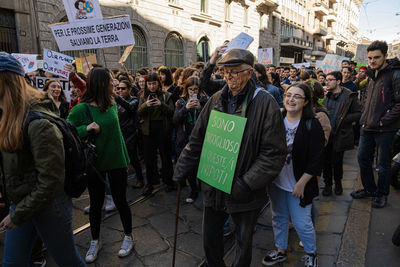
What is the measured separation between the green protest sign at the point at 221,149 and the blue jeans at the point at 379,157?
8.82 ft

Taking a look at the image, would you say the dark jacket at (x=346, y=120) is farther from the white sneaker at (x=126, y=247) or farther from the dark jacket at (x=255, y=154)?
the white sneaker at (x=126, y=247)

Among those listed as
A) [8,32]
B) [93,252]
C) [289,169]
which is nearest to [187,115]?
[289,169]

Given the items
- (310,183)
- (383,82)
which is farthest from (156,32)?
(310,183)

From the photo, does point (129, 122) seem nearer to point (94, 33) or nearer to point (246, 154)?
point (94, 33)

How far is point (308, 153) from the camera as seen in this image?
238 centimetres

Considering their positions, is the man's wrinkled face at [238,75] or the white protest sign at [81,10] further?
the white protest sign at [81,10]

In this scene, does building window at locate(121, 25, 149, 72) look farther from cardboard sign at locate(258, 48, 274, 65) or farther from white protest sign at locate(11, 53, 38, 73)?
white protest sign at locate(11, 53, 38, 73)

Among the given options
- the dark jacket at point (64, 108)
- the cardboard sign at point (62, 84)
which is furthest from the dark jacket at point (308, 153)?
the cardboard sign at point (62, 84)

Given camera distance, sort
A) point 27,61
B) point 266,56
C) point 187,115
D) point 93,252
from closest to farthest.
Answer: point 93,252, point 187,115, point 27,61, point 266,56

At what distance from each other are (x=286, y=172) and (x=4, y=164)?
2113mm

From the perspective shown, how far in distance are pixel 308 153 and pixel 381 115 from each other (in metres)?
1.83

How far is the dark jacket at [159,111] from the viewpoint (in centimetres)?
413

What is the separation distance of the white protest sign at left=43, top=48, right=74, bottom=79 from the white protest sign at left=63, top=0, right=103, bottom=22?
36.2 inches

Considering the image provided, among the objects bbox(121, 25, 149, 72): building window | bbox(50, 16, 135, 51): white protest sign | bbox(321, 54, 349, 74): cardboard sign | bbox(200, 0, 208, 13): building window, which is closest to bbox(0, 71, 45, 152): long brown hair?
bbox(50, 16, 135, 51): white protest sign
